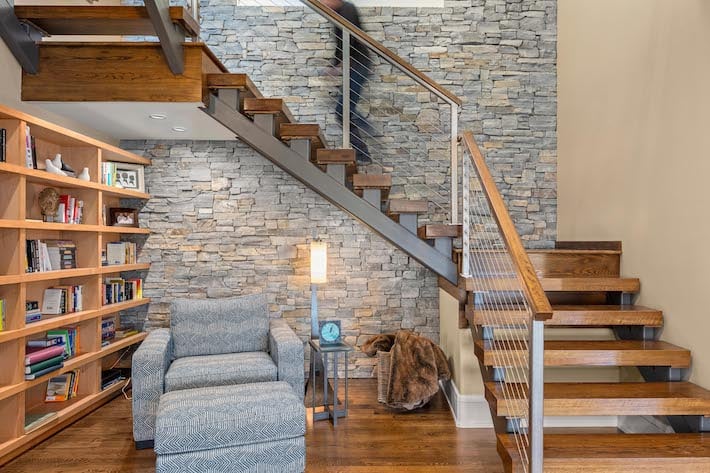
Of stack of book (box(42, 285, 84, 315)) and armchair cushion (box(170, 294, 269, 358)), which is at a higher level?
stack of book (box(42, 285, 84, 315))

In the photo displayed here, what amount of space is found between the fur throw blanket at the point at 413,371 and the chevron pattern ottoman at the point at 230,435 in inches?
44.4

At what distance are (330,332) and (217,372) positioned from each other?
2.86 feet

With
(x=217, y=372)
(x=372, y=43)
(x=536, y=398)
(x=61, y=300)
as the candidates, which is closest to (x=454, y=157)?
(x=372, y=43)

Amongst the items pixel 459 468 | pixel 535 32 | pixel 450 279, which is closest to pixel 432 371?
pixel 450 279

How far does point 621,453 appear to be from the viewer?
224cm

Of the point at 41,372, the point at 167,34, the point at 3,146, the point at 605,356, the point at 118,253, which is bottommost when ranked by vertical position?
the point at 41,372

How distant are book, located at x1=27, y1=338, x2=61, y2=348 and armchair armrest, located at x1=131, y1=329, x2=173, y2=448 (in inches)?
26.3

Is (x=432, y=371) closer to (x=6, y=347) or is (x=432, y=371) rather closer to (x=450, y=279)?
(x=450, y=279)

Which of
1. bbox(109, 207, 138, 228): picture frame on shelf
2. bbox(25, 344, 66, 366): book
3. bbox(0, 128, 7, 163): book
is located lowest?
bbox(25, 344, 66, 366): book

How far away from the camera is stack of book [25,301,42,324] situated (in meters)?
3.11

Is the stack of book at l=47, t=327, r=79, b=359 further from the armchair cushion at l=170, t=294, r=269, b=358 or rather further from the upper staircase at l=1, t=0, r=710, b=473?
the upper staircase at l=1, t=0, r=710, b=473

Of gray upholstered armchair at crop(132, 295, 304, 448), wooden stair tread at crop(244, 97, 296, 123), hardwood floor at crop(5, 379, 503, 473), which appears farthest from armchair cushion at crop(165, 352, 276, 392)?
wooden stair tread at crop(244, 97, 296, 123)

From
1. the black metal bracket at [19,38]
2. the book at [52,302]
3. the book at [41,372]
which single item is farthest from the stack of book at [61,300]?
the black metal bracket at [19,38]

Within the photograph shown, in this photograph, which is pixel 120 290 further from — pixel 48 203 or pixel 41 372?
pixel 41 372
